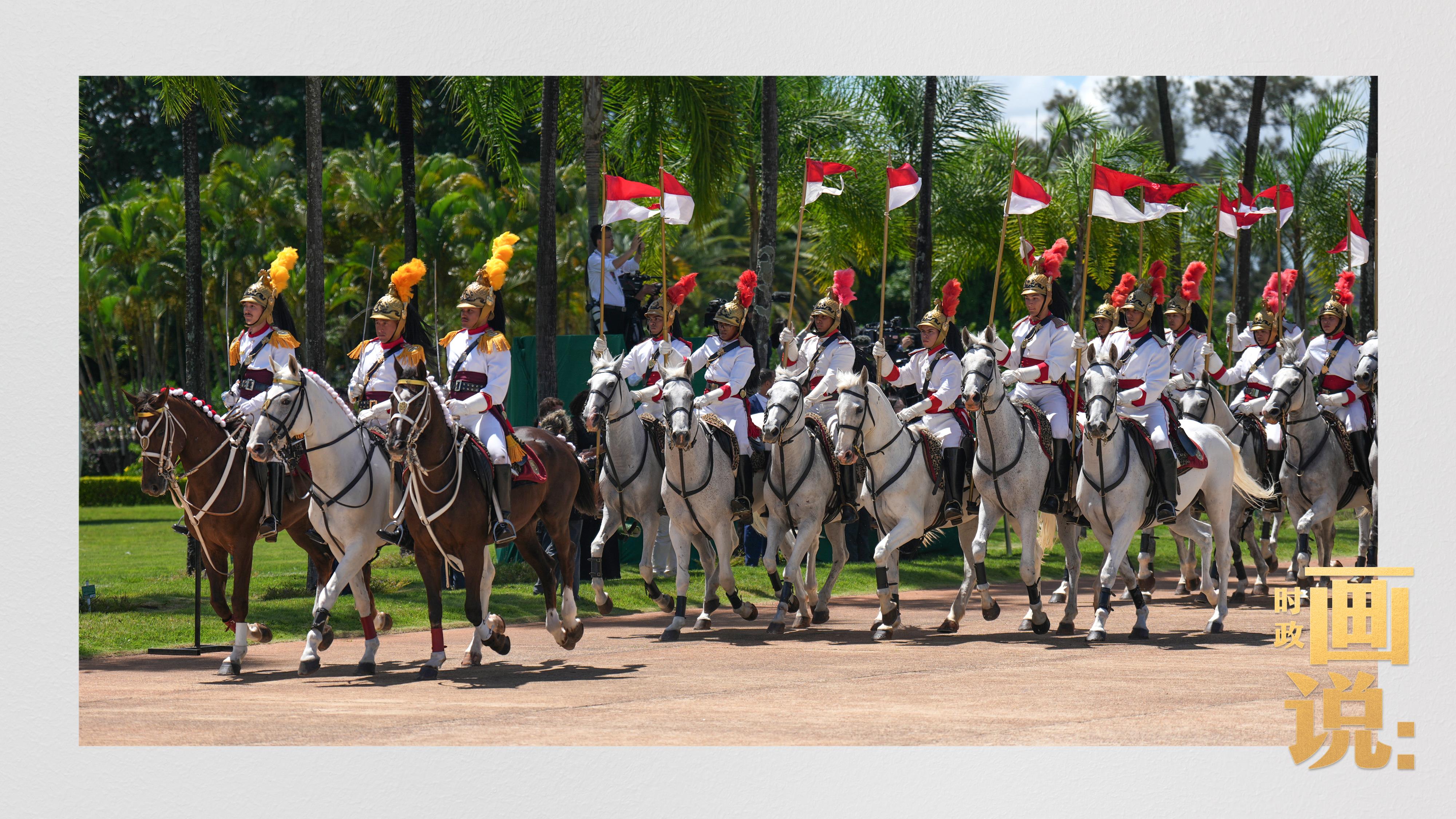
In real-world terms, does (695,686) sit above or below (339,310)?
below

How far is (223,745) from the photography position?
342 inches

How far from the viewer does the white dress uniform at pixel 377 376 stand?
12562mm

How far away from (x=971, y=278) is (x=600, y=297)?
2299cm

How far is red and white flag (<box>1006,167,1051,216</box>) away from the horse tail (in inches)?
113

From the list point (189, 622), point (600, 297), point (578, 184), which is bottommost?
point (189, 622)

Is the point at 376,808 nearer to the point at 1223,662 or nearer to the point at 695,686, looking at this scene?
the point at 695,686

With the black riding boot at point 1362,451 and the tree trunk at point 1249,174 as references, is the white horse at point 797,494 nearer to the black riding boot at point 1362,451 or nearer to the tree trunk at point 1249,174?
the black riding boot at point 1362,451

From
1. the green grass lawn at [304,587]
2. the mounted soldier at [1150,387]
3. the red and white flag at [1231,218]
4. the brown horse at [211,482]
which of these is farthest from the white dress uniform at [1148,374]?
the brown horse at [211,482]

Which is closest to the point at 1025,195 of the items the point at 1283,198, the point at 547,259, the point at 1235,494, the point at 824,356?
the point at 824,356

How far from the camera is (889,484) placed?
14102 millimetres

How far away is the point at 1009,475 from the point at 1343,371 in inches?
218

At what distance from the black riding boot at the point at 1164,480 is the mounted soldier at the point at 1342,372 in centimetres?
371

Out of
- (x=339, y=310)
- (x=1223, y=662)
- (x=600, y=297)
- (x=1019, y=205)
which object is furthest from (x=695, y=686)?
(x=339, y=310)

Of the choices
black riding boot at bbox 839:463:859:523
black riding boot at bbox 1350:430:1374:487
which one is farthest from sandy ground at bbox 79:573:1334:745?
black riding boot at bbox 1350:430:1374:487
